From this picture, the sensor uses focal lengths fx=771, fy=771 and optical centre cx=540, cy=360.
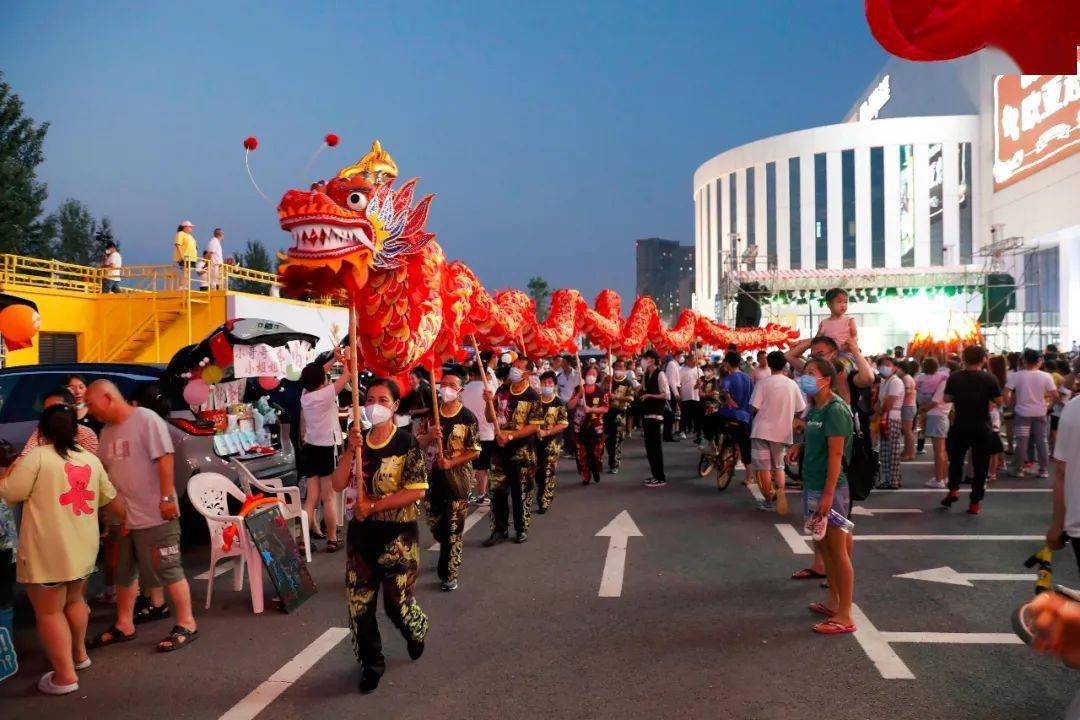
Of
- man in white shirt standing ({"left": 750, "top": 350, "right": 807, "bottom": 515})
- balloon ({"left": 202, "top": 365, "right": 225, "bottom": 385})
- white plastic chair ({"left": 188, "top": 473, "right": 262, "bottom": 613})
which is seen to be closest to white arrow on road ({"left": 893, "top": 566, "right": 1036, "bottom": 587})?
→ man in white shirt standing ({"left": 750, "top": 350, "right": 807, "bottom": 515})

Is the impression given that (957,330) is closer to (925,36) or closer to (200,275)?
(200,275)

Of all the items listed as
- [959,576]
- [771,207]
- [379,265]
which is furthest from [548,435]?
[771,207]

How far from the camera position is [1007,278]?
24.3 metres

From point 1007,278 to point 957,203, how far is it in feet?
64.0

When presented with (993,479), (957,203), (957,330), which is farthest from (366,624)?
A: (957,203)

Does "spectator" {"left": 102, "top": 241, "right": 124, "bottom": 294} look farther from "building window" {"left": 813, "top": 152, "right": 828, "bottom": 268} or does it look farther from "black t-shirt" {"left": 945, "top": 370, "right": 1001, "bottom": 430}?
"building window" {"left": 813, "top": 152, "right": 828, "bottom": 268}

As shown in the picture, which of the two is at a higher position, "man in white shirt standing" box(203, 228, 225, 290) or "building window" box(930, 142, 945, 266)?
"building window" box(930, 142, 945, 266)

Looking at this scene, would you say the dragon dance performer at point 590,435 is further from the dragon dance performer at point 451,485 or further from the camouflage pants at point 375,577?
the camouflage pants at point 375,577

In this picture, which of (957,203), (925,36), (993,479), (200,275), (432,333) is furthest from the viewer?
(957,203)

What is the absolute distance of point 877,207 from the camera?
4556 cm

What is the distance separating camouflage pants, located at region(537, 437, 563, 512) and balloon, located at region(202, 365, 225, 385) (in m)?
3.35

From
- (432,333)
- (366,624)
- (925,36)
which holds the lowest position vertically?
(366,624)

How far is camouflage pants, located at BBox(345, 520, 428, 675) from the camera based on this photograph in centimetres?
405

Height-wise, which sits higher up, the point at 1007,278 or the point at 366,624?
the point at 1007,278
